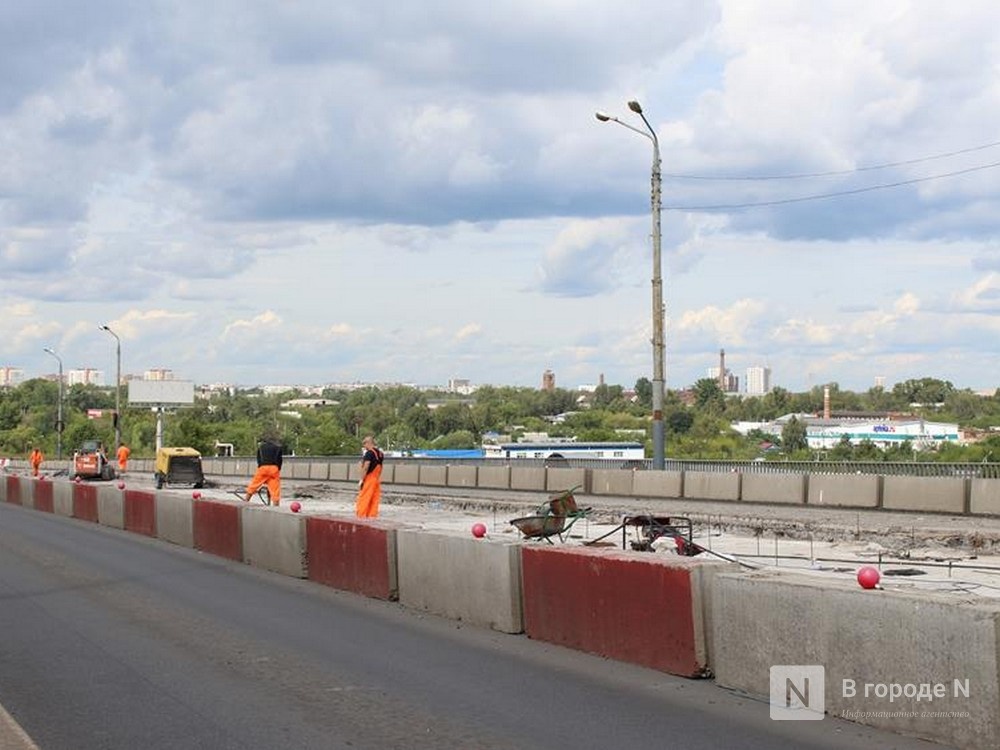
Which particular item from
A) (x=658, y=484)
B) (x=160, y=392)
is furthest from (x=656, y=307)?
(x=160, y=392)

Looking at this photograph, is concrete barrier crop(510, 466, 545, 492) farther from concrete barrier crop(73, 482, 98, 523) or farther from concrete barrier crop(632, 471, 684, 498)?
concrete barrier crop(73, 482, 98, 523)

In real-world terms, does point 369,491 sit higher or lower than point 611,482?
higher

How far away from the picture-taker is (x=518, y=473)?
38.3 meters

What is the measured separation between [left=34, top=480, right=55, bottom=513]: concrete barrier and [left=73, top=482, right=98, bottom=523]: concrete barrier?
3.59m

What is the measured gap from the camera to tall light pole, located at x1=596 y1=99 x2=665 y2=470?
3253cm

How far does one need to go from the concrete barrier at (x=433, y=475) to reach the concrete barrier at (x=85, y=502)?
1481 centimetres

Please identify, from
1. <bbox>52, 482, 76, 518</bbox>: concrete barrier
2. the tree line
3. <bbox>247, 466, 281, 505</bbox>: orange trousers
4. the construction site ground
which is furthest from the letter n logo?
the tree line

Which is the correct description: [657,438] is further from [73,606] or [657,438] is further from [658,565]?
[658,565]

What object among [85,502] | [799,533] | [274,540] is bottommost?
[799,533]

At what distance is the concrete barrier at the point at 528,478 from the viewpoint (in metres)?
37.6

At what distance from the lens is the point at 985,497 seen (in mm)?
23531

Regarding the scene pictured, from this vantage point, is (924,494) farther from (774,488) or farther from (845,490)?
(774,488)

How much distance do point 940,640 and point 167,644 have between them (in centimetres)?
633

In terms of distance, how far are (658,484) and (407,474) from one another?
575 inches
